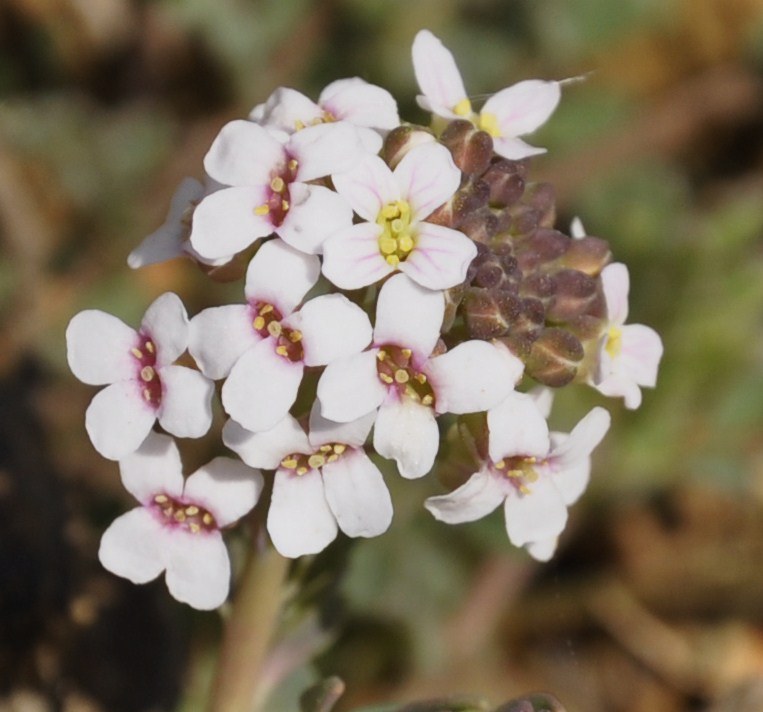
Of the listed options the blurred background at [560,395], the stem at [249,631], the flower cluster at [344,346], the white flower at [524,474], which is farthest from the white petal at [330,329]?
the blurred background at [560,395]

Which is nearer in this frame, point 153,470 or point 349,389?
point 349,389

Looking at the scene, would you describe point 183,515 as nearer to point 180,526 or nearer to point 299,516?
point 180,526

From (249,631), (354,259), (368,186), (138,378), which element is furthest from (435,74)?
(249,631)

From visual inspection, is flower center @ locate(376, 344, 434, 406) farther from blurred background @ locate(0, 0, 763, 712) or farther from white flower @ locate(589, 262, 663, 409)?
blurred background @ locate(0, 0, 763, 712)

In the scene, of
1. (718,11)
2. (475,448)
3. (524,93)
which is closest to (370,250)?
(475,448)

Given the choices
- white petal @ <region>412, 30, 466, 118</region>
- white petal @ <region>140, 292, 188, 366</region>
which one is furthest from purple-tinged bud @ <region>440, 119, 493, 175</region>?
white petal @ <region>140, 292, 188, 366</region>

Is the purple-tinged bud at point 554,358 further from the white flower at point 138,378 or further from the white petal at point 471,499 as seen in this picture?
the white flower at point 138,378
